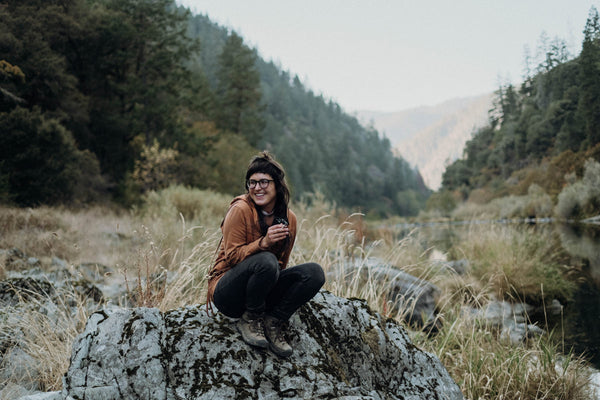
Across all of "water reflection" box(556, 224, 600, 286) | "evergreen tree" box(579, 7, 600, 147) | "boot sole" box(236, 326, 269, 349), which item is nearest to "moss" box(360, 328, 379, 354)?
"boot sole" box(236, 326, 269, 349)

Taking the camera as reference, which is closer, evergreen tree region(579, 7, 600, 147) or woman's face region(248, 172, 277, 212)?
woman's face region(248, 172, 277, 212)

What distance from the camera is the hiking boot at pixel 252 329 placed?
82.7 inches

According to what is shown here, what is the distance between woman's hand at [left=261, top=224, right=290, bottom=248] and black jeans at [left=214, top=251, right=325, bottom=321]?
70 millimetres

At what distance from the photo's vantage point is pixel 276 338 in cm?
215

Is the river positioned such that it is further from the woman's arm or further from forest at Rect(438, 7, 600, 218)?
forest at Rect(438, 7, 600, 218)

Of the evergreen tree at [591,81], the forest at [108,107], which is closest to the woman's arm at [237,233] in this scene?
the forest at [108,107]

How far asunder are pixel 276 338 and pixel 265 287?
28 cm

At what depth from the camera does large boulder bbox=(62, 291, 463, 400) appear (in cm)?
188

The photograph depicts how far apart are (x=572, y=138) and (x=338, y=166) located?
59695mm

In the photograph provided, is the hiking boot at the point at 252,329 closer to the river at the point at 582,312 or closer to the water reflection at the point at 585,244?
the river at the point at 582,312

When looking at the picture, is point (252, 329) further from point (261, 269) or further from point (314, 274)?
point (314, 274)

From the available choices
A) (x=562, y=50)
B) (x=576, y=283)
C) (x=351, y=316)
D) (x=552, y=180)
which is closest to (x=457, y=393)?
(x=351, y=316)

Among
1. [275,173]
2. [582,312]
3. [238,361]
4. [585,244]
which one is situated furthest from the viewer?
[585,244]

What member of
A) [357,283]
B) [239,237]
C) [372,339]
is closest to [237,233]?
[239,237]
